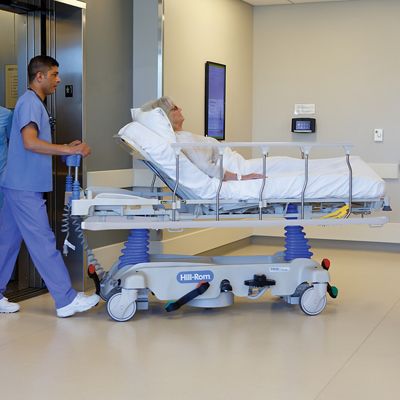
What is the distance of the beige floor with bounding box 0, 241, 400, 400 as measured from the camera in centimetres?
341

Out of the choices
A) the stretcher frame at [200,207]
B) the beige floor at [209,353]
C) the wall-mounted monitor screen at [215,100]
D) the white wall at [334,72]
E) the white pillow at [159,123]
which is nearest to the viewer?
the beige floor at [209,353]

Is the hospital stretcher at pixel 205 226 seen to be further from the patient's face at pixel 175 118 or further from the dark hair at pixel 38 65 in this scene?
the dark hair at pixel 38 65

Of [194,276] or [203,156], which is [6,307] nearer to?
[194,276]

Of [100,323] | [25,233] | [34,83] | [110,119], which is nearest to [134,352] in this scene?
[100,323]

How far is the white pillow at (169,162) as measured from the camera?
455 cm

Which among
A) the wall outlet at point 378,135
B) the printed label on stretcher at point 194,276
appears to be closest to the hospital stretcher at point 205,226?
the printed label on stretcher at point 194,276

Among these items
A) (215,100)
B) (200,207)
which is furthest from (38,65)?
(215,100)

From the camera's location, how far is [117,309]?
459cm

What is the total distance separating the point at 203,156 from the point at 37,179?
3.44ft

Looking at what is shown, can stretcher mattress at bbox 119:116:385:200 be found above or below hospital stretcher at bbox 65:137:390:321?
above

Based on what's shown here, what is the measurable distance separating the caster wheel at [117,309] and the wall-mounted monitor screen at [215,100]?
109 inches

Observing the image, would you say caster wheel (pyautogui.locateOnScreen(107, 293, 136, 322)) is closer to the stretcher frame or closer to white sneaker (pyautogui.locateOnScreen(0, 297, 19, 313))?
the stretcher frame

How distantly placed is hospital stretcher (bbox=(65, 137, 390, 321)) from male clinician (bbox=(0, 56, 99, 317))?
245 millimetres

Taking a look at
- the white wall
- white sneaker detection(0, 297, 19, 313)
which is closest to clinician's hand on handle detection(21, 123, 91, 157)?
white sneaker detection(0, 297, 19, 313)
